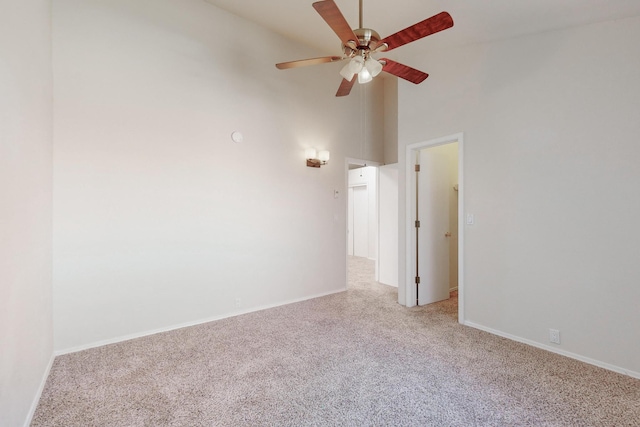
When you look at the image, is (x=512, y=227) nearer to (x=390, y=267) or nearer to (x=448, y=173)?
A: (x=448, y=173)

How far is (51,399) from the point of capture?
2031mm

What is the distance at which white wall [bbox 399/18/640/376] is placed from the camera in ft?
7.63

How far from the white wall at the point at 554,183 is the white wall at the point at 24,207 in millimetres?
3704

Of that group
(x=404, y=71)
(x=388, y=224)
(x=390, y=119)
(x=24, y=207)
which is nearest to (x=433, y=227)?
(x=388, y=224)

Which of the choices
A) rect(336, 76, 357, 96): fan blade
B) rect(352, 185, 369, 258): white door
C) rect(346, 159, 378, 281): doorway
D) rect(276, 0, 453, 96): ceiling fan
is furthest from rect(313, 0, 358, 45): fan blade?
rect(352, 185, 369, 258): white door

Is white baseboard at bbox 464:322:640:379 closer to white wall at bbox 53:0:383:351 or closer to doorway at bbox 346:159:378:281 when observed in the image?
white wall at bbox 53:0:383:351

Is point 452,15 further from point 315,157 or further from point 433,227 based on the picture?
point 433,227

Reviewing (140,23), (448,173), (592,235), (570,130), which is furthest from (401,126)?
(140,23)

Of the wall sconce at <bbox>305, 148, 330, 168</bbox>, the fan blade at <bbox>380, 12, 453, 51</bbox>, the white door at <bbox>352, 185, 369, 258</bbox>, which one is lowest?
the white door at <bbox>352, 185, 369, 258</bbox>

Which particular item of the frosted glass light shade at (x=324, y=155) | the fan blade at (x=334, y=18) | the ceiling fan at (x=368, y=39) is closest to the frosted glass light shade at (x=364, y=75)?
the ceiling fan at (x=368, y=39)

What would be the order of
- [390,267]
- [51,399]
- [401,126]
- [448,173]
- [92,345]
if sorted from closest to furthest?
[51,399]
[92,345]
[401,126]
[448,173]
[390,267]

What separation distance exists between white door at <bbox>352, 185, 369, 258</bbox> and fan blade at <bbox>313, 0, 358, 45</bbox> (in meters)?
6.25

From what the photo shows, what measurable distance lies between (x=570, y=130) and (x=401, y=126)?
183cm

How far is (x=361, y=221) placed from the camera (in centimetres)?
838
